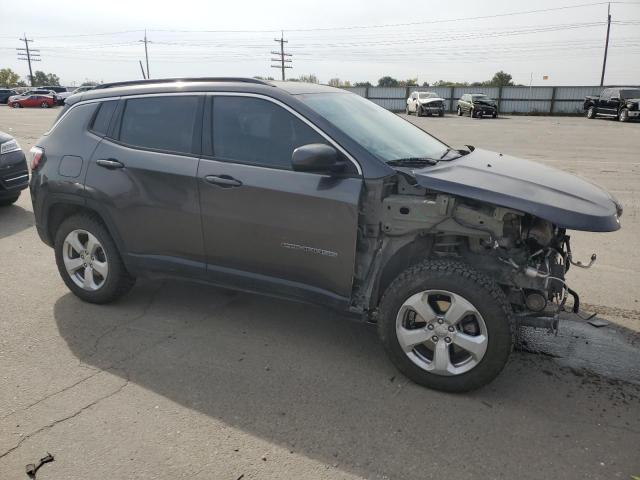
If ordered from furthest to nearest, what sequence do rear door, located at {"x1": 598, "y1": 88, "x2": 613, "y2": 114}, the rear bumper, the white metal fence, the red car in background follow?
the red car in background
the white metal fence
rear door, located at {"x1": 598, "y1": 88, "x2": 613, "y2": 114}
the rear bumper

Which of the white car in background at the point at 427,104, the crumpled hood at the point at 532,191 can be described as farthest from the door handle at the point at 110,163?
the white car in background at the point at 427,104

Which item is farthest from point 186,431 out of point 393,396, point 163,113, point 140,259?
point 163,113

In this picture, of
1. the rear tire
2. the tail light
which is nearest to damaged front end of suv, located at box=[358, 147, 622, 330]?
the tail light

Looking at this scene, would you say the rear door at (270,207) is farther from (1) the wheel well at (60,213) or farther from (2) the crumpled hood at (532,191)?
(1) the wheel well at (60,213)

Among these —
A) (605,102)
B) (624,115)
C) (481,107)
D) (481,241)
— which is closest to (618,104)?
(624,115)

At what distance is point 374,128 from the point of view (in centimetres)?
388

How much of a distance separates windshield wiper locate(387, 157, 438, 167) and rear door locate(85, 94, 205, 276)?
4.63 feet

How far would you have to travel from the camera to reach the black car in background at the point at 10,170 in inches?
296

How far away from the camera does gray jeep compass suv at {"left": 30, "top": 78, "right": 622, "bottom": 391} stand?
314cm

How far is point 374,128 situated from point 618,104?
3085cm

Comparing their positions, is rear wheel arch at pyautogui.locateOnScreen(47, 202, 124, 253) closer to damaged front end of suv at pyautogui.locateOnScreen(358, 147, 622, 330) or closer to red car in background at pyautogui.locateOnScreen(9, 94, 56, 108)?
damaged front end of suv at pyautogui.locateOnScreen(358, 147, 622, 330)

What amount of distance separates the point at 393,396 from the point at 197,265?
67.7 inches

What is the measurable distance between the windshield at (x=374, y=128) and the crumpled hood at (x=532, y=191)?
1.01ft

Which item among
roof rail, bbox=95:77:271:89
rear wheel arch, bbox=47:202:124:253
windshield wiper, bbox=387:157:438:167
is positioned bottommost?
rear wheel arch, bbox=47:202:124:253
